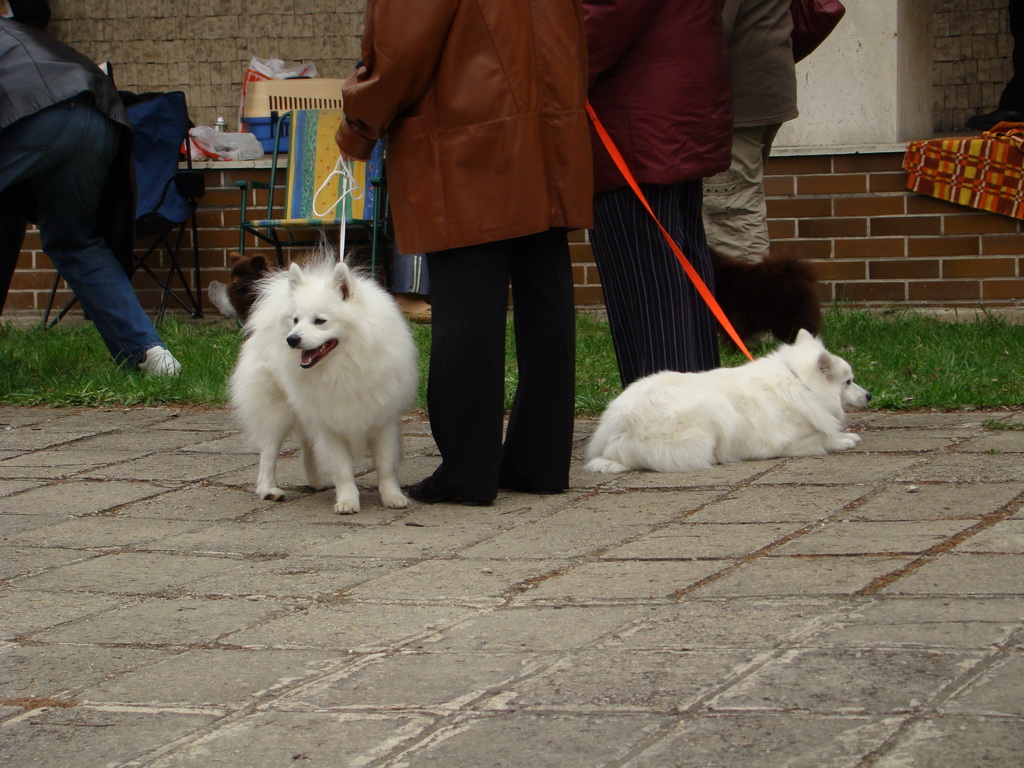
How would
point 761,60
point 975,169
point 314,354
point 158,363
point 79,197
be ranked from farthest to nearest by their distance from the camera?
point 975,169
point 158,363
point 79,197
point 761,60
point 314,354

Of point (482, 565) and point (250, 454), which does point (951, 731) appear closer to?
point (482, 565)

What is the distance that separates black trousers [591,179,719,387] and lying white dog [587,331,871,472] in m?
0.20

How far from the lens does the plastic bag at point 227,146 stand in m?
9.09

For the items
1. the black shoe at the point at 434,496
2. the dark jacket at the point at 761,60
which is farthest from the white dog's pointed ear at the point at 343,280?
the dark jacket at the point at 761,60

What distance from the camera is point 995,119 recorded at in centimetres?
816

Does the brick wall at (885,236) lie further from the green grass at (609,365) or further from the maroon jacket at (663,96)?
the maroon jacket at (663,96)

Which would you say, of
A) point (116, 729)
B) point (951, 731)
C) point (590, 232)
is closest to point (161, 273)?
point (590, 232)

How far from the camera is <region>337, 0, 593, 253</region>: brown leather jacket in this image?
11.9 feet

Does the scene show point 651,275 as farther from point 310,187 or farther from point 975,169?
point 310,187

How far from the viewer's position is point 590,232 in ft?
15.3

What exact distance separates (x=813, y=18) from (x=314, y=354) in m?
3.06

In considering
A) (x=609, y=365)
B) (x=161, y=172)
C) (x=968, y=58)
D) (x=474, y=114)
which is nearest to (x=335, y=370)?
(x=474, y=114)

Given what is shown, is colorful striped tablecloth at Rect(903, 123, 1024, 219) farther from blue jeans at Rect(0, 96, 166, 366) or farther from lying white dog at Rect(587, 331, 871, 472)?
blue jeans at Rect(0, 96, 166, 366)

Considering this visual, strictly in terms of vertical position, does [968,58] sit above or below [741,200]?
above
